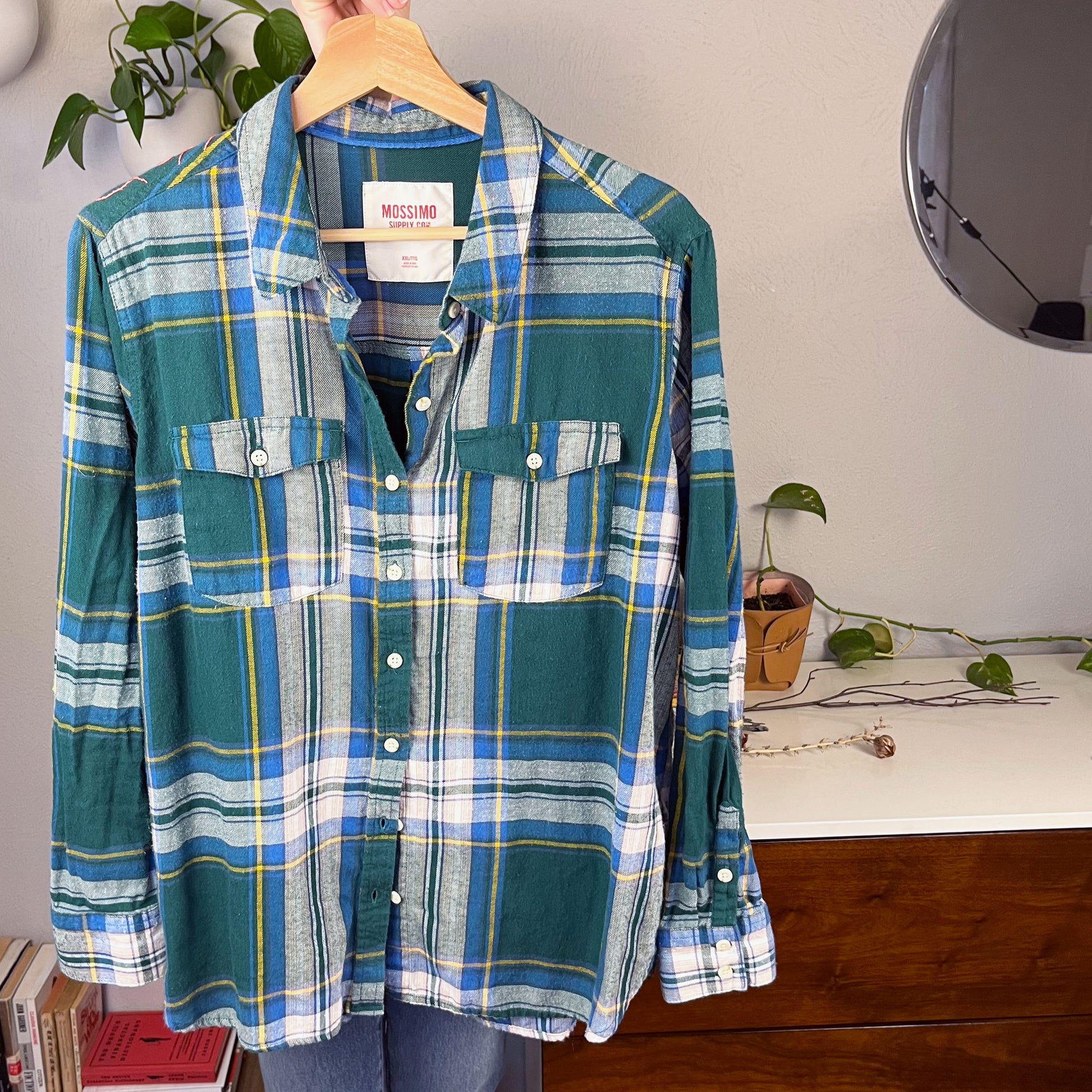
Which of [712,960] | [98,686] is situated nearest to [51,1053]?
[98,686]

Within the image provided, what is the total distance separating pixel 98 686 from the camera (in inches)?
33.3

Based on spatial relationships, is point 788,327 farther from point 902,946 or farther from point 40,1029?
point 40,1029

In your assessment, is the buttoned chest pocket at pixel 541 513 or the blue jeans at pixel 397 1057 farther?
the blue jeans at pixel 397 1057

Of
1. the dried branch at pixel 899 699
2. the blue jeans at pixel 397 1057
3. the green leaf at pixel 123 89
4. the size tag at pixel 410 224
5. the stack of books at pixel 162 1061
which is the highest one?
the green leaf at pixel 123 89

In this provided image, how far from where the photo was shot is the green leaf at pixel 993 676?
1.46 m

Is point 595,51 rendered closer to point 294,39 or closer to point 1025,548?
point 294,39

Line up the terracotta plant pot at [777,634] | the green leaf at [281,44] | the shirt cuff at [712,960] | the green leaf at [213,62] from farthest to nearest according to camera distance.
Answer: the terracotta plant pot at [777,634], the green leaf at [213,62], the green leaf at [281,44], the shirt cuff at [712,960]

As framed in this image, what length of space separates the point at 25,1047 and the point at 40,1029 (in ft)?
0.13

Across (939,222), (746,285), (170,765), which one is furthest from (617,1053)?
(939,222)

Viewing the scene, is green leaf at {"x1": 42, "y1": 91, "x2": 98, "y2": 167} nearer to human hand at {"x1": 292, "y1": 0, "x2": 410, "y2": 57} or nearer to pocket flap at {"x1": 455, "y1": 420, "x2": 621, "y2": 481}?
human hand at {"x1": 292, "y1": 0, "x2": 410, "y2": 57}

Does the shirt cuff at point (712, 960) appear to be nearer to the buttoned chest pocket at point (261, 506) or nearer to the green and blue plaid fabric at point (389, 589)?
the green and blue plaid fabric at point (389, 589)

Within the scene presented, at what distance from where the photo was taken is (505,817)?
2.97 feet

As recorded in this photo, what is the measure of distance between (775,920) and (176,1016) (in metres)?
0.67

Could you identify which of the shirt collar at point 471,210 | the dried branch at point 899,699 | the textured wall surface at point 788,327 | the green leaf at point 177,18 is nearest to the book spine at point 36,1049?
the textured wall surface at point 788,327
